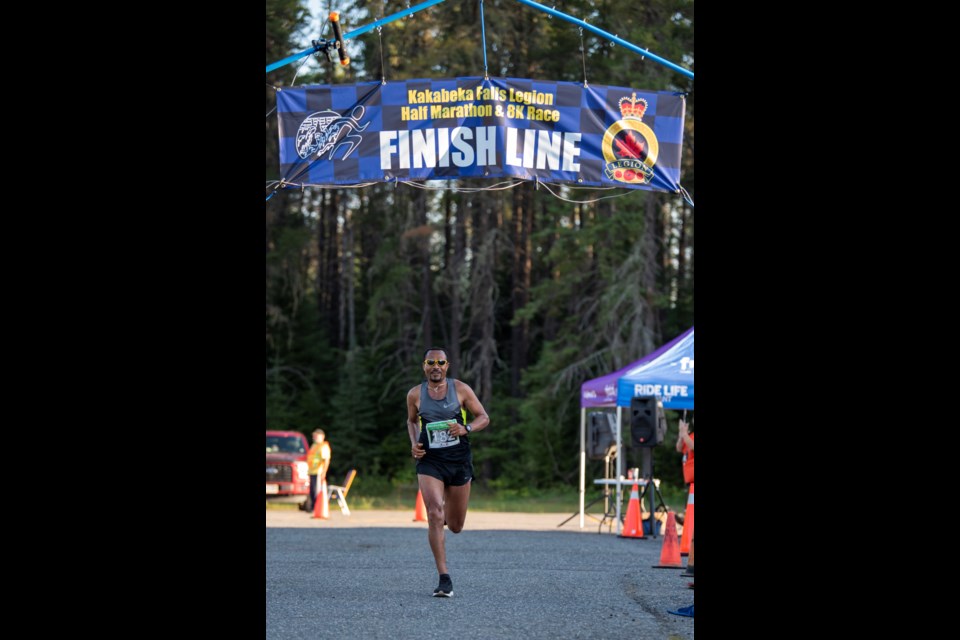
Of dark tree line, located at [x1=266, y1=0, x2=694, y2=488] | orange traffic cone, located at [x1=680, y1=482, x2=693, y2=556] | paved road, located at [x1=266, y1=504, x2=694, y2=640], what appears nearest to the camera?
paved road, located at [x1=266, y1=504, x2=694, y2=640]

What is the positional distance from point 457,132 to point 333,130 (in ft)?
4.10

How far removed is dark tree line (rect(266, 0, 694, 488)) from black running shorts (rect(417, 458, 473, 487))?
24299mm

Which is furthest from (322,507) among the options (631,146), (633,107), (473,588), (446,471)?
(446,471)

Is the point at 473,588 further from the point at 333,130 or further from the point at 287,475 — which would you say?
the point at 287,475

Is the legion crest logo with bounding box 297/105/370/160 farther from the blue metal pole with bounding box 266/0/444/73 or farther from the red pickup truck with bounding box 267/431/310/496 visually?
the red pickup truck with bounding box 267/431/310/496

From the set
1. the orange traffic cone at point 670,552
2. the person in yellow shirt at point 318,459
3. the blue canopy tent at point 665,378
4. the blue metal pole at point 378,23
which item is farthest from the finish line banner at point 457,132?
the person in yellow shirt at point 318,459

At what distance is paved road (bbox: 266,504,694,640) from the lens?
8.58 meters

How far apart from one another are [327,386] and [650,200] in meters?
19.4

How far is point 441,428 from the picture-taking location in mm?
10711

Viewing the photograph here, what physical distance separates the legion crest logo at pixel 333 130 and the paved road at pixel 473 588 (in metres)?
4.16

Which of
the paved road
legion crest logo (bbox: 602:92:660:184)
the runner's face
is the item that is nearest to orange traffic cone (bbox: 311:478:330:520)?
the paved road

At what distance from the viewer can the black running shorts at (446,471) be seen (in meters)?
10.7
